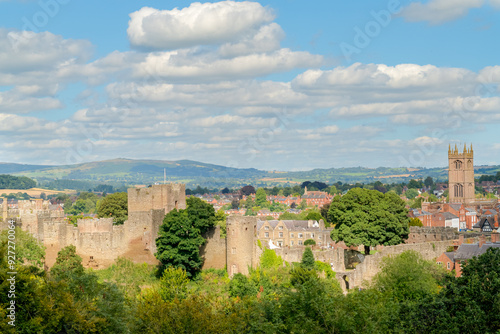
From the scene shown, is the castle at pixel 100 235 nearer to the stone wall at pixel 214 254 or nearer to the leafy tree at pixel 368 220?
the stone wall at pixel 214 254

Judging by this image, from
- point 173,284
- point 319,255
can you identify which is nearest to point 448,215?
point 319,255

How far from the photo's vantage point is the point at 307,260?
4944 cm

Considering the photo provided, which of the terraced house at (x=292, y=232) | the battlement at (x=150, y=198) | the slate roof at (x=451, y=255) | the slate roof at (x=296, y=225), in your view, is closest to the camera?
the battlement at (x=150, y=198)

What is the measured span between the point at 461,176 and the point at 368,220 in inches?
3497

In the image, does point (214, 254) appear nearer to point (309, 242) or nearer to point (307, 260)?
point (307, 260)

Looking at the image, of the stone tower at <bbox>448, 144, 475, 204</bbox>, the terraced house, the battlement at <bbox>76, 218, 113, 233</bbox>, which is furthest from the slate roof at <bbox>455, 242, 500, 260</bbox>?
the stone tower at <bbox>448, 144, 475, 204</bbox>

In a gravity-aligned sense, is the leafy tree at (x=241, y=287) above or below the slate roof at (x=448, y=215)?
below

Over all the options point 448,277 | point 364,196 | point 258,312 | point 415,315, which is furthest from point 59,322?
point 364,196

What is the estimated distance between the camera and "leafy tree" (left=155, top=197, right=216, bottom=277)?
46219 mm

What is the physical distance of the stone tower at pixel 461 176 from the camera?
14000 cm

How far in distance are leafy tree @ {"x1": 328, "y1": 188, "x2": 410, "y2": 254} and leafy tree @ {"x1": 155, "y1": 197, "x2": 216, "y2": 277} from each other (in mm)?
14299

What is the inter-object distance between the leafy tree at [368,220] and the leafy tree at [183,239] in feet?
46.9

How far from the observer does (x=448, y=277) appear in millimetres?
31891

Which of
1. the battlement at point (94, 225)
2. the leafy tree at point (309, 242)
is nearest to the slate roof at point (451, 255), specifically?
the leafy tree at point (309, 242)
